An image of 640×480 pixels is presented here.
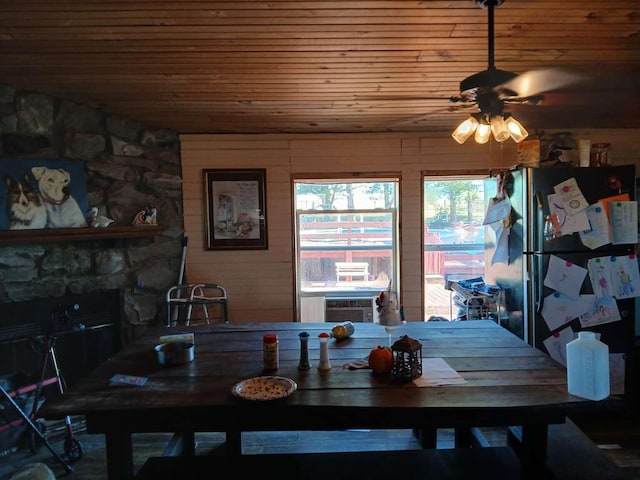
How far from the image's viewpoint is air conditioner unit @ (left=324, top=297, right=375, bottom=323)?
150 inches

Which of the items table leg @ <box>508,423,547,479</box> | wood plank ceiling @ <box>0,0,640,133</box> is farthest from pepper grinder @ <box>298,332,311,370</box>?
wood plank ceiling @ <box>0,0,640,133</box>

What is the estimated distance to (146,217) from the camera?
3373 mm

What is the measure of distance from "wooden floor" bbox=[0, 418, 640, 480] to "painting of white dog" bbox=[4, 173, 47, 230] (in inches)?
54.1

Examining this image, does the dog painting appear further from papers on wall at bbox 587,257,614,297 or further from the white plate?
papers on wall at bbox 587,257,614,297

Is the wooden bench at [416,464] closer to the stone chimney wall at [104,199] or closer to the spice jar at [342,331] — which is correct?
the spice jar at [342,331]

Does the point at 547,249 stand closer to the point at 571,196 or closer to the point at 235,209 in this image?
the point at 571,196

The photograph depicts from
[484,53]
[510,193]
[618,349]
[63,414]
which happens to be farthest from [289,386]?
[618,349]

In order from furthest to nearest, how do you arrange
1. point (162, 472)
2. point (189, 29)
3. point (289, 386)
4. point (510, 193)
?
1. point (510, 193)
2. point (189, 29)
3. point (162, 472)
4. point (289, 386)

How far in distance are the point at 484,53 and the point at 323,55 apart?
86 centimetres

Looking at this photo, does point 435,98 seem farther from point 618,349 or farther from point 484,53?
point 618,349

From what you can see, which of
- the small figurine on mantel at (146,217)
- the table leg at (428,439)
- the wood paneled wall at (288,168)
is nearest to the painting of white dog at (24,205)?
the small figurine on mantel at (146,217)

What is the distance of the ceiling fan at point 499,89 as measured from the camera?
5.81ft

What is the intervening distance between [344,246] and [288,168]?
86cm

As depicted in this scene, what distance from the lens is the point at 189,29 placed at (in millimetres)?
2027
